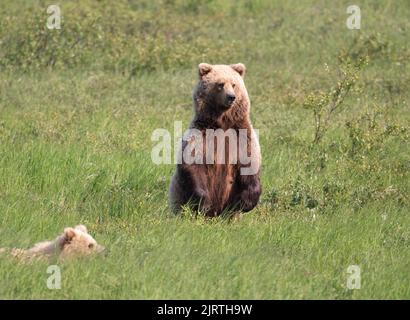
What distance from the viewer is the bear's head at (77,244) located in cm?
679

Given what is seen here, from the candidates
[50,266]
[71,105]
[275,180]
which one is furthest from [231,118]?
[71,105]

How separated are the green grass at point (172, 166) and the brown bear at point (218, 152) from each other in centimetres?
26

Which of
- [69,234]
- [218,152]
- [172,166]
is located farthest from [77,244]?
[172,166]

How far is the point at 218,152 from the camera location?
830 cm

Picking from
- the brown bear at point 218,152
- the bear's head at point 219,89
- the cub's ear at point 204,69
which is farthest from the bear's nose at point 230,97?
the cub's ear at point 204,69

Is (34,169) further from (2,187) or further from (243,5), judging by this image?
(243,5)

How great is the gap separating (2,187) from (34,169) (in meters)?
0.49

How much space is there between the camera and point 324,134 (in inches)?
448

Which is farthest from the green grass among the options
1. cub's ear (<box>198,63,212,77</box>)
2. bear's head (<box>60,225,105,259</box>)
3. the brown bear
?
cub's ear (<box>198,63,212,77</box>)

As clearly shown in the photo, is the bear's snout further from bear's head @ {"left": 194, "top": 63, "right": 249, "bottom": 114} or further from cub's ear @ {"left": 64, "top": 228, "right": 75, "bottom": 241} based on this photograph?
cub's ear @ {"left": 64, "top": 228, "right": 75, "bottom": 241}

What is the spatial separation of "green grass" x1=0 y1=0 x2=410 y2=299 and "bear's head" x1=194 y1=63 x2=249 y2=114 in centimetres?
93

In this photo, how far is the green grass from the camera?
664cm

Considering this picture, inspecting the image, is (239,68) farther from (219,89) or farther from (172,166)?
(172,166)

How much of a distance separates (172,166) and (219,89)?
173 cm
